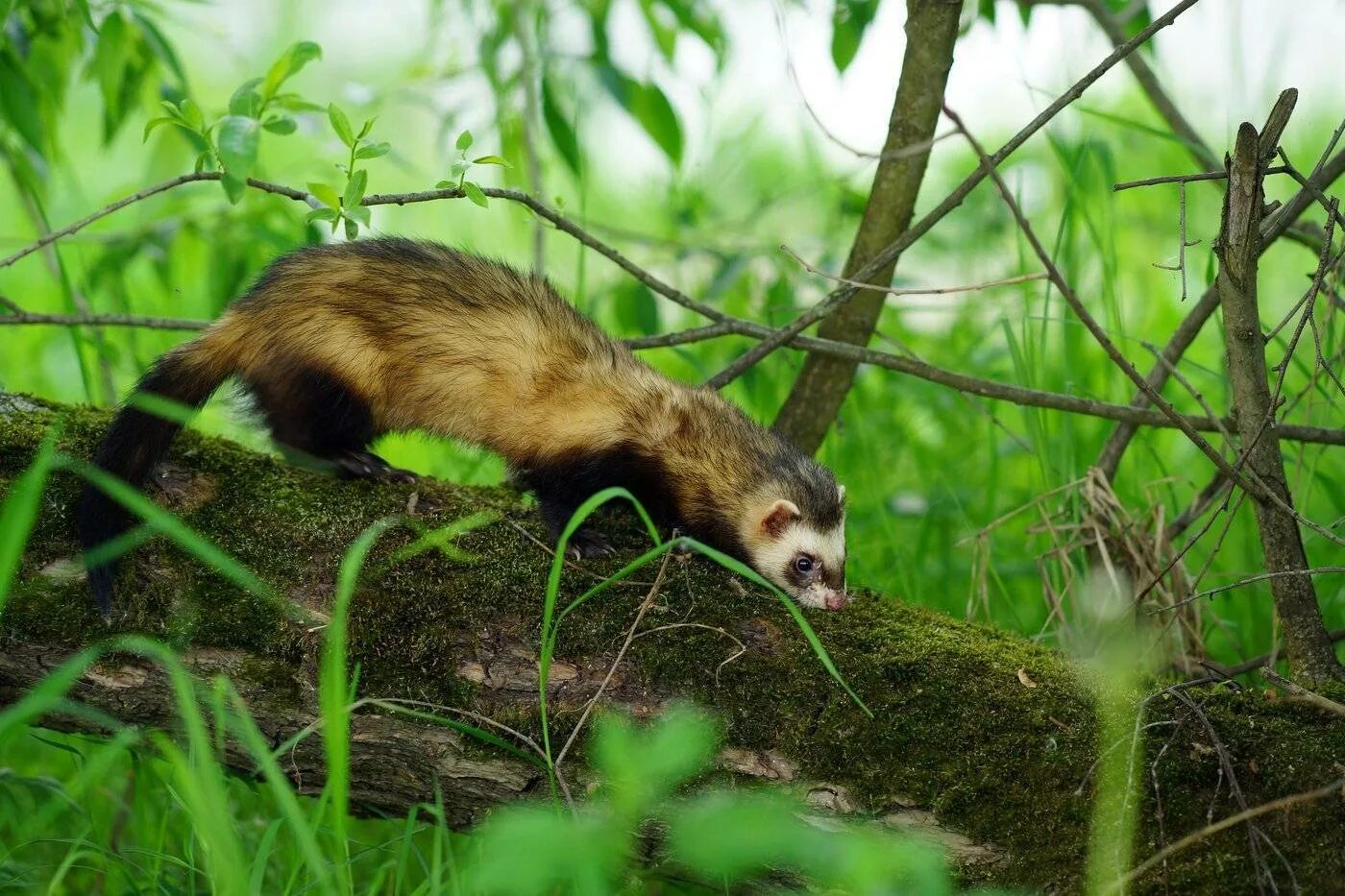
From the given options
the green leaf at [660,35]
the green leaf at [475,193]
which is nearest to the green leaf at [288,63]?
the green leaf at [475,193]

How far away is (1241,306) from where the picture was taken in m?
3.01

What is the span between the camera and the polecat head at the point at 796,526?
399 centimetres

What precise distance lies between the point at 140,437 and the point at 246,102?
1005mm

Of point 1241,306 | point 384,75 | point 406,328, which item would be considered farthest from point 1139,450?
point 384,75

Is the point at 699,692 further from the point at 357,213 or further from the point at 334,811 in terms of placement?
the point at 357,213

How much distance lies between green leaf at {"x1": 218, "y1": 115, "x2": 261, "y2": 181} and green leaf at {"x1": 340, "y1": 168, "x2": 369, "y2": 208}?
0.22 m

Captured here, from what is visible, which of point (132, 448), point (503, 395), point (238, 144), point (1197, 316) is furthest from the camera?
point (503, 395)

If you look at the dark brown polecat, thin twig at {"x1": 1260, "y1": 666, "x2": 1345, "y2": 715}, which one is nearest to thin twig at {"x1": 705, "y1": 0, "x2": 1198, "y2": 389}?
the dark brown polecat

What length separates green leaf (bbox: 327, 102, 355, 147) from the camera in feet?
9.00

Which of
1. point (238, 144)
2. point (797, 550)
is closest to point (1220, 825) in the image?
point (797, 550)

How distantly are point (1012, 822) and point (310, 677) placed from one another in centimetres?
166

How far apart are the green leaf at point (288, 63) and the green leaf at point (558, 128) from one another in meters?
1.09

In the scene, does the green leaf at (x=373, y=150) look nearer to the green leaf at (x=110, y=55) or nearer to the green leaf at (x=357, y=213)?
the green leaf at (x=357, y=213)

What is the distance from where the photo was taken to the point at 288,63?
3018mm
